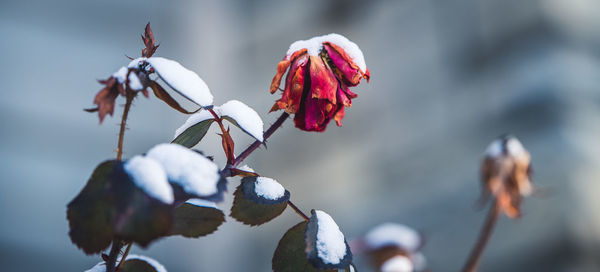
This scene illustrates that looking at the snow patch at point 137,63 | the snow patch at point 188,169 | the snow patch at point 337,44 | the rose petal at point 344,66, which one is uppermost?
the snow patch at point 337,44

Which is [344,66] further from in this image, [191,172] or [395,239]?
[395,239]

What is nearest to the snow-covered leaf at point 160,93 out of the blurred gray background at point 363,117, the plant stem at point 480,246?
the plant stem at point 480,246

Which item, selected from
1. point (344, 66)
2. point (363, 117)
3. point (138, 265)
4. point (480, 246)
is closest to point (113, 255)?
point (138, 265)

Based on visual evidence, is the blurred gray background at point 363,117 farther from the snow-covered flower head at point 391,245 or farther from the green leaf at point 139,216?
the green leaf at point 139,216

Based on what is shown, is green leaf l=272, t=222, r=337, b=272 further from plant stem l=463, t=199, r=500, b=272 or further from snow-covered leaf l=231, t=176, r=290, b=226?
plant stem l=463, t=199, r=500, b=272

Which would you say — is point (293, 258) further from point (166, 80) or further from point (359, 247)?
point (359, 247)
